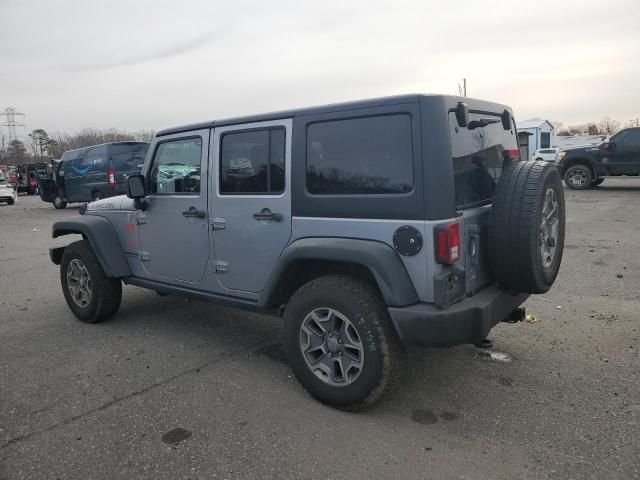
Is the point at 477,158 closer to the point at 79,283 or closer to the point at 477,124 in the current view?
the point at 477,124

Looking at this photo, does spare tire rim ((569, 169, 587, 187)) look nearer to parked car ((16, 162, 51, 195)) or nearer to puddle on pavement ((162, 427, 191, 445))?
puddle on pavement ((162, 427, 191, 445))

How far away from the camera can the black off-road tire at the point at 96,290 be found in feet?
15.3

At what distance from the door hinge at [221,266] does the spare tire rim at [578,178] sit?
15630 millimetres

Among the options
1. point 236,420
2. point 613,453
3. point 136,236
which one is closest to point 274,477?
point 236,420

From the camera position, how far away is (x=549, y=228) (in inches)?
132

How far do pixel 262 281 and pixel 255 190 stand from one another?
659 millimetres

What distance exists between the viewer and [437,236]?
2.70 meters

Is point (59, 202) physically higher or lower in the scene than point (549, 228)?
higher

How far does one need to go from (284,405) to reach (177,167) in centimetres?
218

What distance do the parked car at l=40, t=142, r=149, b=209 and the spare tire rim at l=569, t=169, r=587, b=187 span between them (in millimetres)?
13788

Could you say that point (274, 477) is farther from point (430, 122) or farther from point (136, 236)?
point (136, 236)

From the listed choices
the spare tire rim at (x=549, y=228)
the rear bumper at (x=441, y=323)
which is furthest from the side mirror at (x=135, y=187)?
the spare tire rim at (x=549, y=228)

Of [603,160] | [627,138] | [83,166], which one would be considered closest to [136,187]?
[83,166]

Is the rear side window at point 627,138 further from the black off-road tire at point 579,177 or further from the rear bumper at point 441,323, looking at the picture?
the rear bumper at point 441,323
